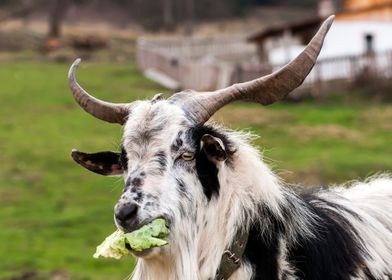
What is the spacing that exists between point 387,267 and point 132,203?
1893 millimetres

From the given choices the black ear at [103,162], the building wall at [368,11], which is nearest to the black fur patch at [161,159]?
the black ear at [103,162]

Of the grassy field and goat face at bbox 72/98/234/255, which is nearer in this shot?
goat face at bbox 72/98/234/255

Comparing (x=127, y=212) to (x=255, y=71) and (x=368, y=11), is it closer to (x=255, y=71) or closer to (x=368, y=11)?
(x=255, y=71)

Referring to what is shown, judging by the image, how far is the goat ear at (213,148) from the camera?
19.7 feet

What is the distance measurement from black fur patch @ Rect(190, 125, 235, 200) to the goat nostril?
2.02ft

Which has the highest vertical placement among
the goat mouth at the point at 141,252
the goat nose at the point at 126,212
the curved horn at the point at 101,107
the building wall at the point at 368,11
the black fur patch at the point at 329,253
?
the curved horn at the point at 101,107

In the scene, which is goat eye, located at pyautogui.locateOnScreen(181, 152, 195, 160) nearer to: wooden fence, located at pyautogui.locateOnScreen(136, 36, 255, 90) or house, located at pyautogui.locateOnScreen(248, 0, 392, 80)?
wooden fence, located at pyautogui.locateOnScreen(136, 36, 255, 90)

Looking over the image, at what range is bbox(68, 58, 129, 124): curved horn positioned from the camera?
6594mm

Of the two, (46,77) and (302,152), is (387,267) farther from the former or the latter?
(46,77)

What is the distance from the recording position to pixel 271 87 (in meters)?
6.28

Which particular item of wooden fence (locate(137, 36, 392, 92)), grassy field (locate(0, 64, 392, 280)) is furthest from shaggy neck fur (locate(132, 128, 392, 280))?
wooden fence (locate(137, 36, 392, 92))

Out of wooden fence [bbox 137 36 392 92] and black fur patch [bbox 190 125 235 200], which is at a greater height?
black fur patch [bbox 190 125 235 200]

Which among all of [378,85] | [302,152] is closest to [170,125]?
[302,152]

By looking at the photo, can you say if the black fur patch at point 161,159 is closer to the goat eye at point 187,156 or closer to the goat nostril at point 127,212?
the goat eye at point 187,156
